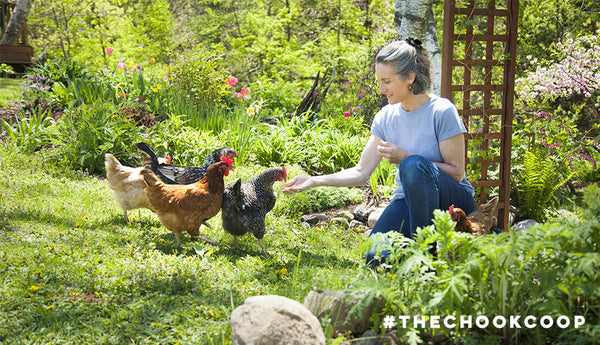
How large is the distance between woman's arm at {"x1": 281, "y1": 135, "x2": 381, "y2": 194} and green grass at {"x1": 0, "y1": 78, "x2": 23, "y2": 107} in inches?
267

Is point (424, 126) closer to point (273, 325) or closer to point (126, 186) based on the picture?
point (273, 325)

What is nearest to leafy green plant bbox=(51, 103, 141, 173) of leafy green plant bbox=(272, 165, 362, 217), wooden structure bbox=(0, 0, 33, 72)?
leafy green plant bbox=(272, 165, 362, 217)

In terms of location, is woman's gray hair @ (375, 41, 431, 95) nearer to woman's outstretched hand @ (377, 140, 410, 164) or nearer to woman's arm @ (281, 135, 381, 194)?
woman's outstretched hand @ (377, 140, 410, 164)

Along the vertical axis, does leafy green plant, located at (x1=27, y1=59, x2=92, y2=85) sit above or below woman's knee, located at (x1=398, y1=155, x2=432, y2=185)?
above

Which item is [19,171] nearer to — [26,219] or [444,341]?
[26,219]

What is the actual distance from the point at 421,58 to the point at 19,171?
4.70 meters

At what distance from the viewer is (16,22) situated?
11.6 m

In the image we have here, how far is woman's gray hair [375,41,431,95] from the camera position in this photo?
10.7ft

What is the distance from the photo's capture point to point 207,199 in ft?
12.6

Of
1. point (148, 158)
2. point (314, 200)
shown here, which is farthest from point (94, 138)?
point (314, 200)

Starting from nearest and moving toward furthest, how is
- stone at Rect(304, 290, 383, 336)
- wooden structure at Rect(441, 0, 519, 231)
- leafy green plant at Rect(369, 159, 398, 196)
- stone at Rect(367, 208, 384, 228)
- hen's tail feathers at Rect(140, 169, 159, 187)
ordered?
stone at Rect(304, 290, 383, 336) < hen's tail feathers at Rect(140, 169, 159, 187) < wooden structure at Rect(441, 0, 519, 231) < stone at Rect(367, 208, 384, 228) < leafy green plant at Rect(369, 159, 398, 196)

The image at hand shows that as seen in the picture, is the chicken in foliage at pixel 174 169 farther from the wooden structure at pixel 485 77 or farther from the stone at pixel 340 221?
the wooden structure at pixel 485 77

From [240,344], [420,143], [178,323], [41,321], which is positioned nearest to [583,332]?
[240,344]

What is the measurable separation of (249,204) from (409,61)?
5.38ft
